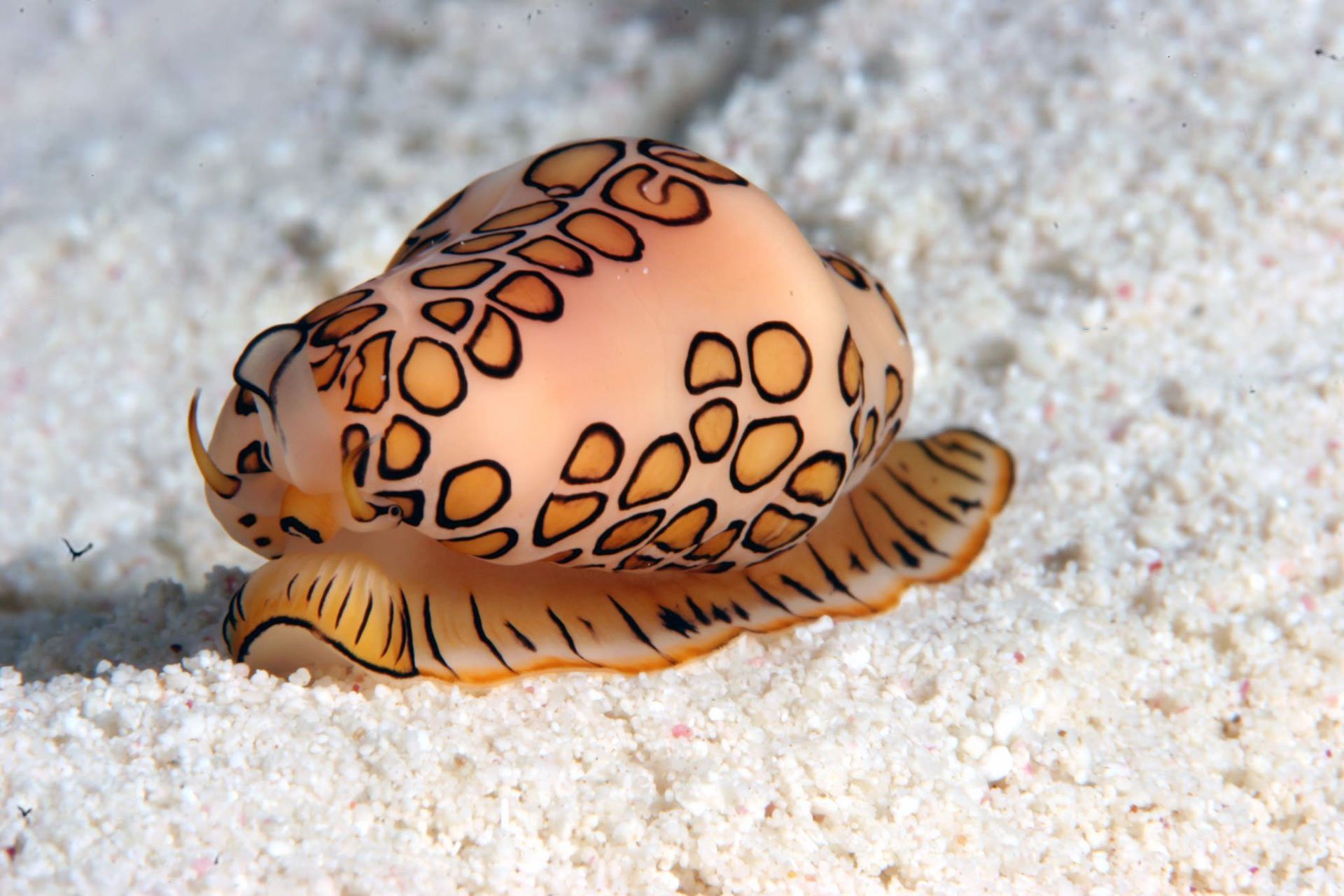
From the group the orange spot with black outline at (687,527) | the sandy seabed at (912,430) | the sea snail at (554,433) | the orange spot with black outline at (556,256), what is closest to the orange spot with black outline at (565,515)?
the sea snail at (554,433)

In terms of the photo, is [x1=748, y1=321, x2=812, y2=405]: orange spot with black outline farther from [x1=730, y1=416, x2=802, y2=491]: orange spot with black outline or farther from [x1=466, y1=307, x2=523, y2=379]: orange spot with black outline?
[x1=466, y1=307, x2=523, y2=379]: orange spot with black outline

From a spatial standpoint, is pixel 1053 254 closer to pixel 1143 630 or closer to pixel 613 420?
pixel 1143 630

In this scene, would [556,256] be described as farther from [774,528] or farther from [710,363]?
[774,528]

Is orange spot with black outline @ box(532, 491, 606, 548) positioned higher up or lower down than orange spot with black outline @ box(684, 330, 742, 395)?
lower down

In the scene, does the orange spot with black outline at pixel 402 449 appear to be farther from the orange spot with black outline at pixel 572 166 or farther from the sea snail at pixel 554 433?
the orange spot with black outline at pixel 572 166

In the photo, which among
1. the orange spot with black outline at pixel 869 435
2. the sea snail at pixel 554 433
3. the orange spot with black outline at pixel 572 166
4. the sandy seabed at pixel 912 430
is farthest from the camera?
the orange spot with black outline at pixel 869 435

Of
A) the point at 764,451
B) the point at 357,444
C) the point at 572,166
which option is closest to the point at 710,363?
the point at 764,451

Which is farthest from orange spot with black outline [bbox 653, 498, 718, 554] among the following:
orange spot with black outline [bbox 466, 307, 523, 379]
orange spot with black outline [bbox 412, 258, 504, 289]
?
orange spot with black outline [bbox 412, 258, 504, 289]
